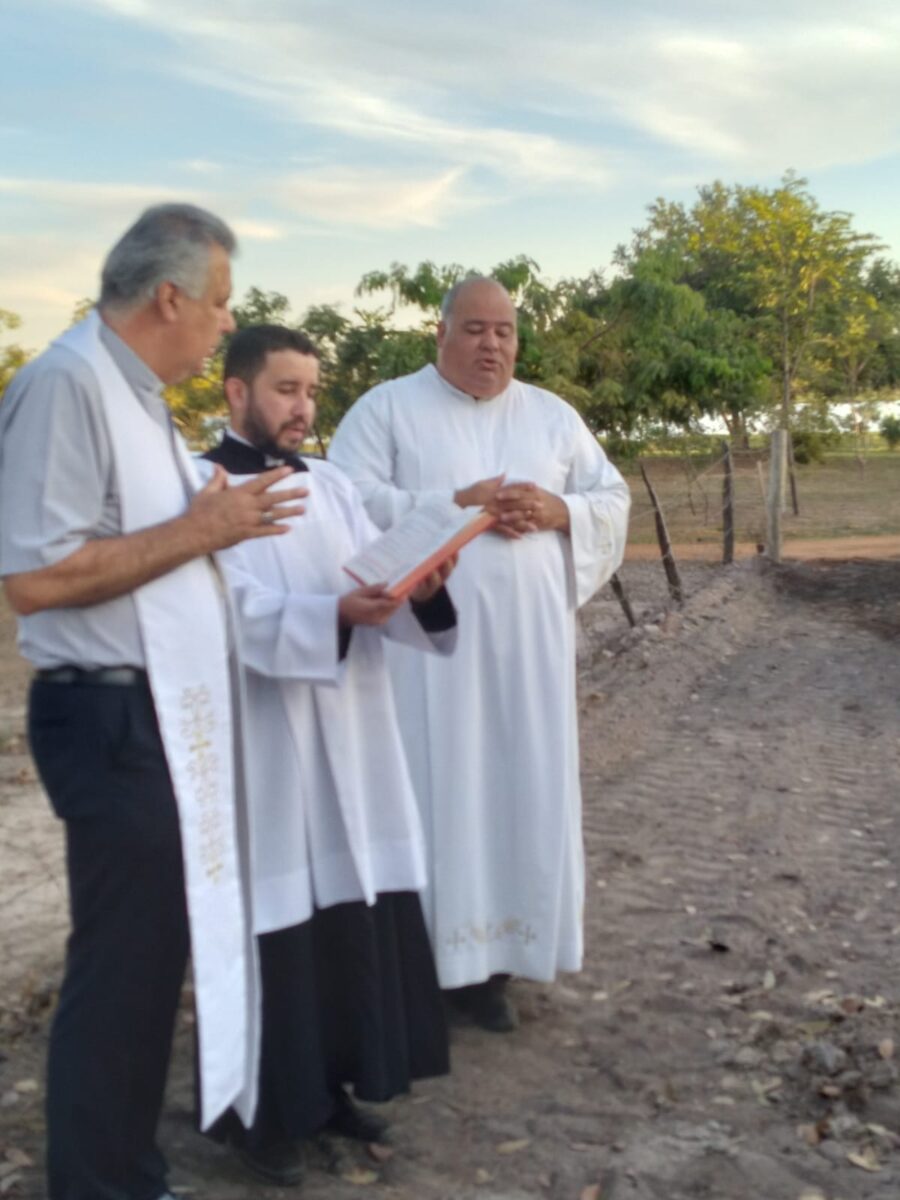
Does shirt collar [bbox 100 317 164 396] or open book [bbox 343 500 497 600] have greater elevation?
shirt collar [bbox 100 317 164 396]

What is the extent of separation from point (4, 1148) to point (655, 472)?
28.5 metres

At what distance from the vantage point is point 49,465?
8.70ft

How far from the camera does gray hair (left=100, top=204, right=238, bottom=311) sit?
2.78 m

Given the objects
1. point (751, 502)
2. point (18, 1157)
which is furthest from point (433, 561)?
point (751, 502)

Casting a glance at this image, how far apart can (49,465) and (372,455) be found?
203 centimetres

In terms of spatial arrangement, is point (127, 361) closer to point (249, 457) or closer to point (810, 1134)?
point (249, 457)

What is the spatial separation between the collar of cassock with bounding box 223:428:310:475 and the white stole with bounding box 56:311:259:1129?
519mm

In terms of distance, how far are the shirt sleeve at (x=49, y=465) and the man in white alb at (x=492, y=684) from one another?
69.2 inches

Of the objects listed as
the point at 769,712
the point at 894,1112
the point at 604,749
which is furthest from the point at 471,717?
the point at 769,712

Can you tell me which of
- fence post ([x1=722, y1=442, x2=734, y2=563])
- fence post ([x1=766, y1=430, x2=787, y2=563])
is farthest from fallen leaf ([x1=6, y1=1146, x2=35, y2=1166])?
fence post ([x1=766, y1=430, x2=787, y2=563])

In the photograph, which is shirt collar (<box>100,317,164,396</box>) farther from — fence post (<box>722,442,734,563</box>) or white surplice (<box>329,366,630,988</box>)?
fence post (<box>722,442,734,563</box>)

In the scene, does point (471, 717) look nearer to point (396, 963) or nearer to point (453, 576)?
point (453, 576)

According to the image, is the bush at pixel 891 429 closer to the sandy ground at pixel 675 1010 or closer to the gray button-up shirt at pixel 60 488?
the sandy ground at pixel 675 1010

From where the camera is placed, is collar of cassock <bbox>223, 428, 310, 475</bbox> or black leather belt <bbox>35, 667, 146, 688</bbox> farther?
collar of cassock <bbox>223, 428, 310, 475</bbox>
